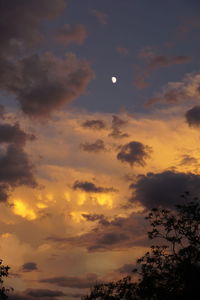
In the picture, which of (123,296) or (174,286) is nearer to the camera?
(174,286)

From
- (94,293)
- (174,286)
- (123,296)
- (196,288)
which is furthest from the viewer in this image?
(94,293)

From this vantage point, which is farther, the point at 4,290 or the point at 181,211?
the point at 4,290

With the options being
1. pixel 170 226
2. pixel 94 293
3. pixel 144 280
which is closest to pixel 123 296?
pixel 144 280

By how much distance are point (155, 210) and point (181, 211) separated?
8.09ft

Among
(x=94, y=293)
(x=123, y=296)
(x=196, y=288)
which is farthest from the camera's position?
(x=94, y=293)

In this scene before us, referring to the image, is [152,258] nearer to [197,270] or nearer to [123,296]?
[197,270]

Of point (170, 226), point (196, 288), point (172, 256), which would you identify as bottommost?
point (196, 288)

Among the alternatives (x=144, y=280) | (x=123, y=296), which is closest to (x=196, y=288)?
(x=144, y=280)

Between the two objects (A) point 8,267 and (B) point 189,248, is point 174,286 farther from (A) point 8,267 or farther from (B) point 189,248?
(A) point 8,267

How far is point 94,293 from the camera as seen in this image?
65188 millimetres

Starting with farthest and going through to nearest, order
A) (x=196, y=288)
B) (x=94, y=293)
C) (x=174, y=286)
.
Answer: (x=94, y=293), (x=174, y=286), (x=196, y=288)

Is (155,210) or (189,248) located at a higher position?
(155,210)

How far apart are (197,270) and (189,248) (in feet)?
6.46

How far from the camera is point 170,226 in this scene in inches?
1529
